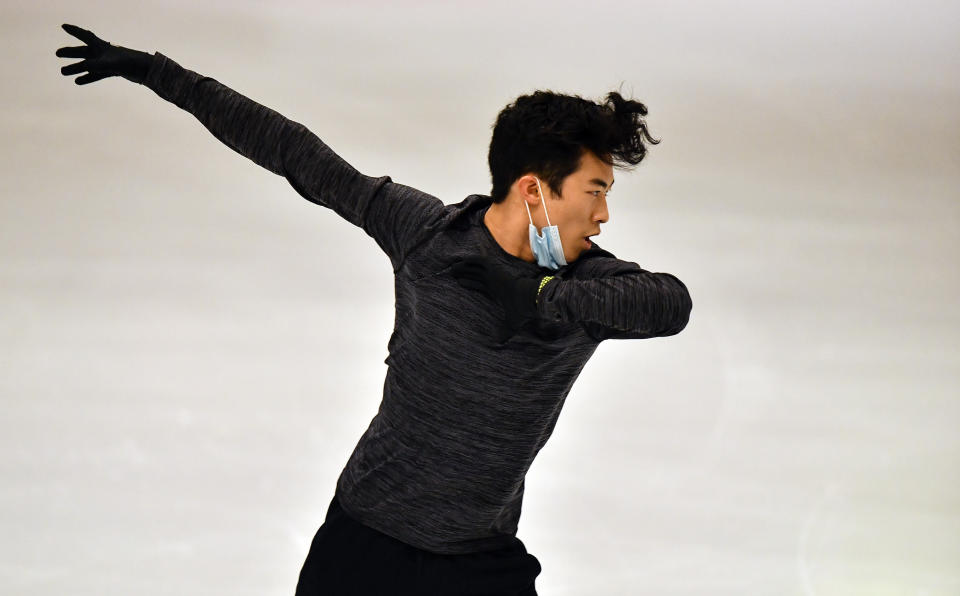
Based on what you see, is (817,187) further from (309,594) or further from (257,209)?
Answer: (309,594)

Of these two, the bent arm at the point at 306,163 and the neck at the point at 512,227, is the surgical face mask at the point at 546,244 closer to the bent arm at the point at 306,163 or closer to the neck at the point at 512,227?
the neck at the point at 512,227

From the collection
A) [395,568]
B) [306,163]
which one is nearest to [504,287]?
[306,163]

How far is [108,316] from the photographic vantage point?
3.17 metres

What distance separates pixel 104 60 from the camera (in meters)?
1.69

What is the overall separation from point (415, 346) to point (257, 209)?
168cm

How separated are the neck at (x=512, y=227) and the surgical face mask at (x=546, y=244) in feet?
0.04

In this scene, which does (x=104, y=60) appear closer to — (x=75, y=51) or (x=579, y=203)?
(x=75, y=51)

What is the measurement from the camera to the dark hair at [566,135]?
154 centimetres

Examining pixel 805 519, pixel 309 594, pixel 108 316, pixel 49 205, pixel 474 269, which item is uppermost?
pixel 49 205

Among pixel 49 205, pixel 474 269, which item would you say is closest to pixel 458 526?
pixel 474 269

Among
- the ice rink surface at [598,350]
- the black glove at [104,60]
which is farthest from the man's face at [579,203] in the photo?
the ice rink surface at [598,350]

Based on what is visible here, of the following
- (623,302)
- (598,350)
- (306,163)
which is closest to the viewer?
(623,302)

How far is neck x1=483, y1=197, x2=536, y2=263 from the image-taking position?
1.59 metres

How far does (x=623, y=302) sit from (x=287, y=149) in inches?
21.7
